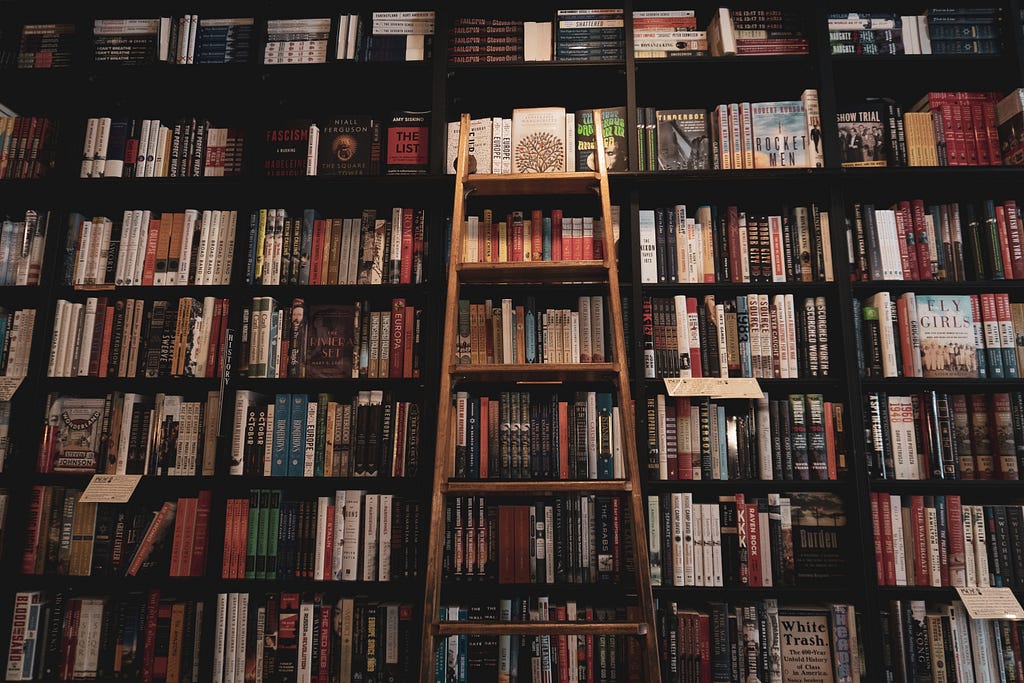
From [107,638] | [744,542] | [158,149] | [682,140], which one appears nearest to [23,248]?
[158,149]

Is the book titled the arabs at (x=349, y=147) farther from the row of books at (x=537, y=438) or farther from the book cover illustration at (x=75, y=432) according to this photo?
the book cover illustration at (x=75, y=432)

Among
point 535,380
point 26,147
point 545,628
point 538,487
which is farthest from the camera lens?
point 26,147

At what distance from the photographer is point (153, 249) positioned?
6.14ft

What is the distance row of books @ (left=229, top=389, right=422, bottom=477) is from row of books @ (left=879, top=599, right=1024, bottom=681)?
4.67 ft

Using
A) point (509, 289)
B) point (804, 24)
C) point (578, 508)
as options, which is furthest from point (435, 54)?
point (578, 508)

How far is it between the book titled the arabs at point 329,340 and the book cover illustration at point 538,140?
2.38 ft

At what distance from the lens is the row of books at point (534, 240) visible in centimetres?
182

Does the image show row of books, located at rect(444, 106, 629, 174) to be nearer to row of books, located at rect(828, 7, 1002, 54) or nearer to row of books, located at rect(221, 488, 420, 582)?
row of books, located at rect(828, 7, 1002, 54)

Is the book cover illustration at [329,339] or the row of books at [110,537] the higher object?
the book cover illustration at [329,339]

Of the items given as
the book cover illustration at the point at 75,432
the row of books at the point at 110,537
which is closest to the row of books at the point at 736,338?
the row of books at the point at 110,537

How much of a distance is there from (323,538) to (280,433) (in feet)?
1.12

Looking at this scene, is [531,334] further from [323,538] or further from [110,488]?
[110,488]

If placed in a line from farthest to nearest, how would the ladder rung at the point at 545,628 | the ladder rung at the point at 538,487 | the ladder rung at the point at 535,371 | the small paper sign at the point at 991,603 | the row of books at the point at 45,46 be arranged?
1. the row of books at the point at 45,46
2. the small paper sign at the point at 991,603
3. the ladder rung at the point at 535,371
4. the ladder rung at the point at 538,487
5. the ladder rung at the point at 545,628

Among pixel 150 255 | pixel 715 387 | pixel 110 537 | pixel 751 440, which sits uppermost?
pixel 150 255
